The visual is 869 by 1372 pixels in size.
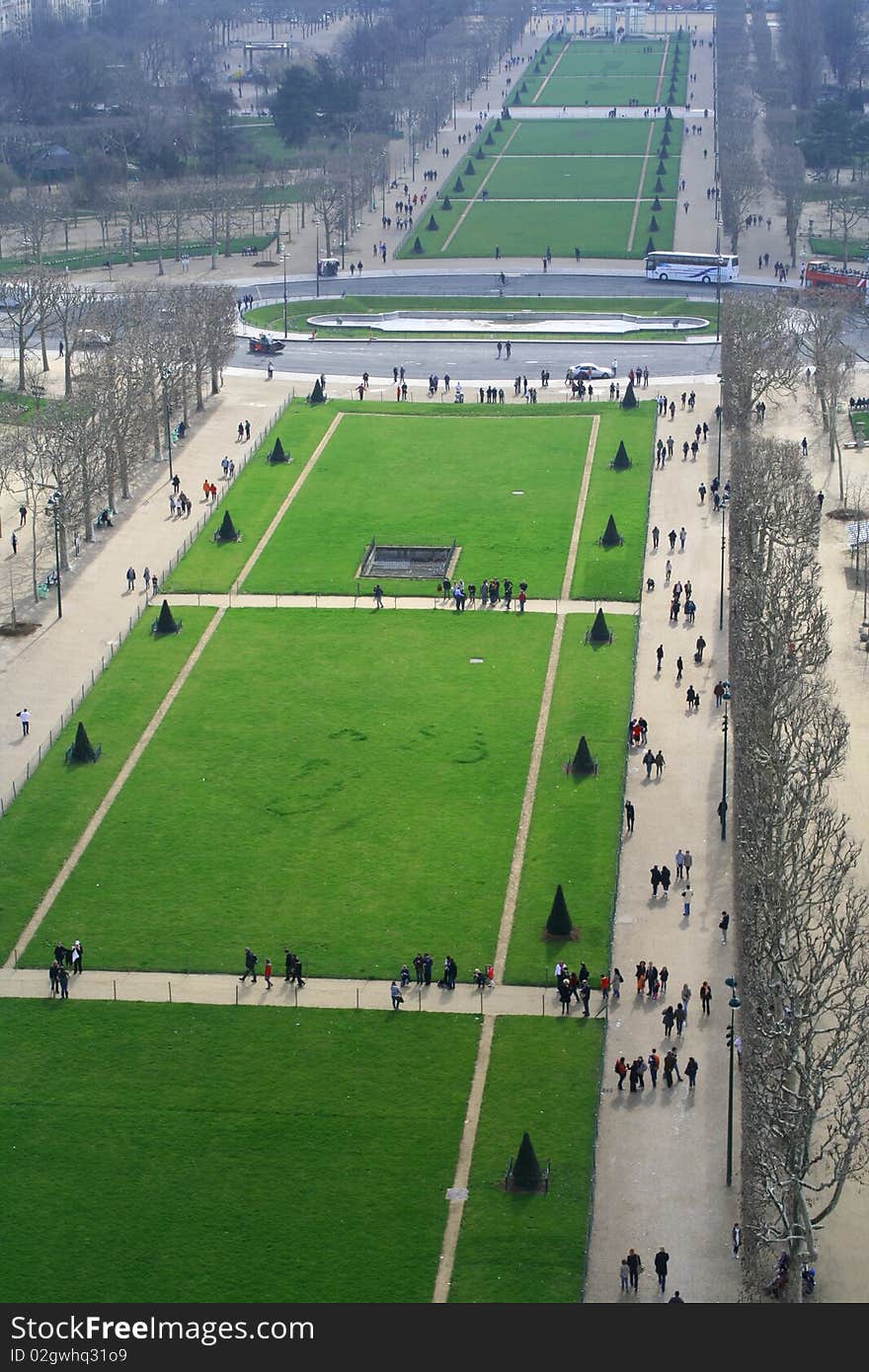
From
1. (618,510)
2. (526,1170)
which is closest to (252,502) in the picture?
(618,510)

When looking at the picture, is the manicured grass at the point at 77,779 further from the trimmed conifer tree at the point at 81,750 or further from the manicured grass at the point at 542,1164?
the manicured grass at the point at 542,1164

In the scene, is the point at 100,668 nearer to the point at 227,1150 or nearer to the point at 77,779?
the point at 77,779

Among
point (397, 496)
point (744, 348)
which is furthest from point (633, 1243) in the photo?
point (744, 348)

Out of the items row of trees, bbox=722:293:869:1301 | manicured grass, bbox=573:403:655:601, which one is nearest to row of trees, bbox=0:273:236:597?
manicured grass, bbox=573:403:655:601

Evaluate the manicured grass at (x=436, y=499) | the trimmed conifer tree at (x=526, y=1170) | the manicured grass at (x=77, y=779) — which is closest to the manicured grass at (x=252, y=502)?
the manicured grass at (x=436, y=499)

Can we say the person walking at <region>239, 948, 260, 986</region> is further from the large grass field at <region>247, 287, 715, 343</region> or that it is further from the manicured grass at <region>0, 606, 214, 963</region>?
the large grass field at <region>247, 287, 715, 343</region>
